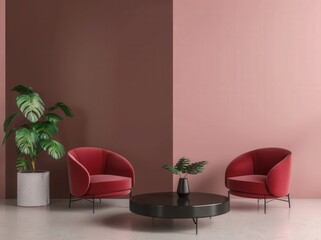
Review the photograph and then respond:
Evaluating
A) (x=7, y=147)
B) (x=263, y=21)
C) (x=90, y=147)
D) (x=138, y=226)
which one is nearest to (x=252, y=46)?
(x=263, y=21)

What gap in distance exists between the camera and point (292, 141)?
7.55m

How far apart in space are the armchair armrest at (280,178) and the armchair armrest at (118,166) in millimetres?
1870

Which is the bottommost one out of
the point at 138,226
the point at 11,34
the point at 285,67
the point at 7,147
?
the point at 138,226

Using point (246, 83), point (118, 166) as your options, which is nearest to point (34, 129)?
point (118, 166)

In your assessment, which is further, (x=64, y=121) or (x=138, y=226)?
(x=64, y=121)

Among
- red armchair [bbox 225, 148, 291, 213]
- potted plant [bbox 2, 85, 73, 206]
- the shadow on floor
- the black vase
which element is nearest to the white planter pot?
potted plant [bbox 2, 85, 73, 206]

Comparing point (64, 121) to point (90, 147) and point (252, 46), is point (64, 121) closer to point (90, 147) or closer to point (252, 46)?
point (90, 147)

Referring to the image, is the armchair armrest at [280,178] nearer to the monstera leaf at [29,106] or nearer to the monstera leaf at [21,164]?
the monstera leaf at [29,106]

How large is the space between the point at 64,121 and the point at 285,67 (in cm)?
346

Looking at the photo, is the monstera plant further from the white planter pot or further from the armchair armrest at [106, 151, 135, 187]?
the armchair armrest at [106, 151, 135, 187]

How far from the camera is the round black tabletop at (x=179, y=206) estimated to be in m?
5.23

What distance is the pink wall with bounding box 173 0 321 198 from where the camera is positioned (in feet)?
24.7

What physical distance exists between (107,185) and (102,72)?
6.47 ft

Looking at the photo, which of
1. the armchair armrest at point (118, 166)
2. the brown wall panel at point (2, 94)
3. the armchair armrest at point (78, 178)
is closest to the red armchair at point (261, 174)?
the armchair armrest at point (118, 166)
